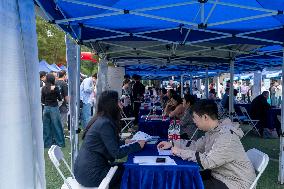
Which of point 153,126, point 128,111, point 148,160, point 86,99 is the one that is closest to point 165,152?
point 148,160

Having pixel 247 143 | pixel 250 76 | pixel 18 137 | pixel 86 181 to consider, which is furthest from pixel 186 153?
pixel 250 76

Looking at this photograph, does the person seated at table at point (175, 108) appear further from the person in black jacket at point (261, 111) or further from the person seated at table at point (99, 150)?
the person seated at table at point (99, 150)

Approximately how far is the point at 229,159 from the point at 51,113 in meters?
6.16

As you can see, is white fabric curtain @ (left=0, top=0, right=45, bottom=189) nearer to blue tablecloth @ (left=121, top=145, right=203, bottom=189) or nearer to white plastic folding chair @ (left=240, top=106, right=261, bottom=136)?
blue tablecloth @ (left=121, top=145, right=203, bottom=189)

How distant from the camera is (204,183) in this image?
379cm

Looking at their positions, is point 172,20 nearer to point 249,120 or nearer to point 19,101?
point 19,101

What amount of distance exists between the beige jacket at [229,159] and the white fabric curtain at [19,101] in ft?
4.92

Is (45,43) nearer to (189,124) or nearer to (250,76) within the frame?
(250,76)

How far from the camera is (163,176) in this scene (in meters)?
3.60

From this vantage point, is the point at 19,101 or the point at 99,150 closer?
the point at 19,101

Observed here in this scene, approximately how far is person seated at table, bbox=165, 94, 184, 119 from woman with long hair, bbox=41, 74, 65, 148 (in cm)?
241

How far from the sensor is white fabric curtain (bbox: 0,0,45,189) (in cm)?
233

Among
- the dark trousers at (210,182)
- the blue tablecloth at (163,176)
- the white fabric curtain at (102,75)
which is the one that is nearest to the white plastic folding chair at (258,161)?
the dark trousers at (210,182)

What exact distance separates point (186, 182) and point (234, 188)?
41cm
